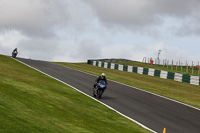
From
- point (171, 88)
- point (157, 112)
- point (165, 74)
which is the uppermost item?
point (165, 74)

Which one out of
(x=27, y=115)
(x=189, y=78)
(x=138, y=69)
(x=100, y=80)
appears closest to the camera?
→ (x=27, y=115)

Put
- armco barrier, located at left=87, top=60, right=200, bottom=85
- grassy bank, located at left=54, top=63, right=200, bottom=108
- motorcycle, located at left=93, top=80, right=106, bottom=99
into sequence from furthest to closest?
armco barrier, located at left=87, top=60, right=200, bottom=85
grassy bank, located at left=54, top=63, right=200, bottom=108
motorcycle, located at left=93, top=80, right=106, bottom=99

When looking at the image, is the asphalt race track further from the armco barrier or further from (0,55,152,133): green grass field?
the armco barrier

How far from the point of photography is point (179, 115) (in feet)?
53.2

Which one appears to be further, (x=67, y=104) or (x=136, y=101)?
(x=136, y=101)

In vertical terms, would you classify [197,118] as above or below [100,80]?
below

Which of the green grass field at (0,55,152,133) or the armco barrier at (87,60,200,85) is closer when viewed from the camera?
the green grass field at (0,55,152,133)

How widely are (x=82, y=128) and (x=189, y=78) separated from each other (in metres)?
27.4

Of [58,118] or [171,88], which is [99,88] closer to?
[58,118]

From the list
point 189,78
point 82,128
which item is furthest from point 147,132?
point 189,78

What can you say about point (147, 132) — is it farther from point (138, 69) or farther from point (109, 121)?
point (138, 69)

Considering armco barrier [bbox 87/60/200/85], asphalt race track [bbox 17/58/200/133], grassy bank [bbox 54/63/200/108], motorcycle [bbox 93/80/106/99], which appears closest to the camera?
asphalt race track [bbox 17/58/200/133]

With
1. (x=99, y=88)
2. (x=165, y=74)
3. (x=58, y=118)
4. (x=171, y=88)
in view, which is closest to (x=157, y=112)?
(x=99, y=88)

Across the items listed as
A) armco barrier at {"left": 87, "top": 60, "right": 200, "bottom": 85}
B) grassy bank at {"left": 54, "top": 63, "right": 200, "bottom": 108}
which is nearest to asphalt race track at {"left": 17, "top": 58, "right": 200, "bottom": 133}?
grassy bank at {"left": 54, "top": 63, "right": 200, "bottom": 108}
